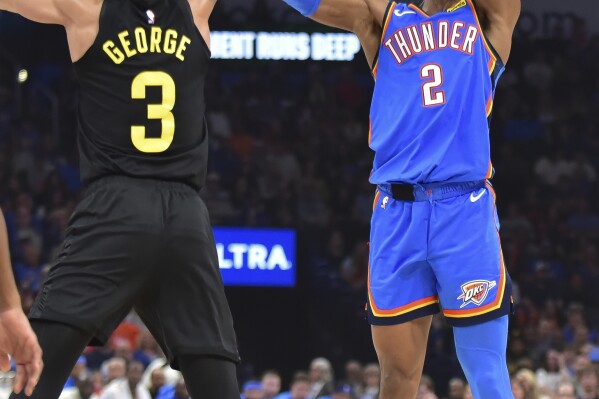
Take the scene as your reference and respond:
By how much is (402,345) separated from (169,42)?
1.69 metres

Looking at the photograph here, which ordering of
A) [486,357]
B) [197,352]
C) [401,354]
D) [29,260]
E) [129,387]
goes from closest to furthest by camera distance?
1. [197,352]
2. [486,357]
3. [401,354]
4. [129,387]
5. [29,260]

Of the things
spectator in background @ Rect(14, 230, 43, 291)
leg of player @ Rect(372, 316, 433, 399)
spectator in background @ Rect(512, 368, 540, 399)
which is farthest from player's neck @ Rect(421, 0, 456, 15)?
spectator in background @ Rect(14, 230, 43, 291)

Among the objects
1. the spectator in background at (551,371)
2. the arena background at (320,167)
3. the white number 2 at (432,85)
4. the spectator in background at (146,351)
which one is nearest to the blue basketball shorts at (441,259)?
the white number 2 at (432,85)

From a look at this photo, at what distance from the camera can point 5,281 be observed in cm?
278

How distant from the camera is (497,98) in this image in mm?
15555

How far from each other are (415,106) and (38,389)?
1.95 m

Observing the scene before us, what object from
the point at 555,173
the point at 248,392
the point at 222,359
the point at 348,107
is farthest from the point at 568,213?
the point at 222,359

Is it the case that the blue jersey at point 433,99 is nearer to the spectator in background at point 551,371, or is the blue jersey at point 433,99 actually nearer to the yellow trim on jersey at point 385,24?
the yellow trim on jersey at point 385,24

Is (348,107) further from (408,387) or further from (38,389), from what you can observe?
(38,389)

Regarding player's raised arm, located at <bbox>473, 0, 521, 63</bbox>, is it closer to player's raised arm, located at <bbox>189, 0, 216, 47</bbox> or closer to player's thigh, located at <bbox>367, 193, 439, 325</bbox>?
player's thigh, located at <bbox>367, 193, 439, 325</bbox>

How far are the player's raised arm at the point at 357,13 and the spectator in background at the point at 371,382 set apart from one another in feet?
20.3

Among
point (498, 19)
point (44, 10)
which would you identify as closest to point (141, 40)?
point (44, 10)

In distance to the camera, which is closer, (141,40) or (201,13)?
(141,40)

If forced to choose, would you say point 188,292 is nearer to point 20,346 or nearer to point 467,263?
point 20,346
